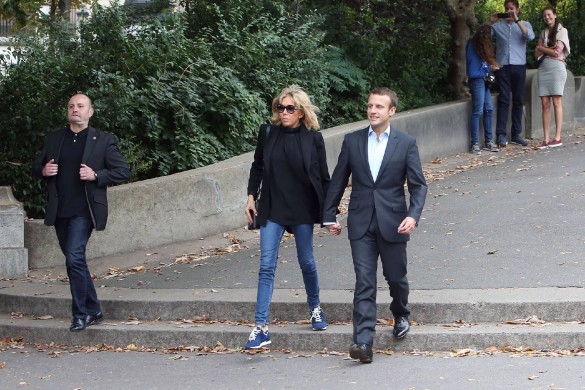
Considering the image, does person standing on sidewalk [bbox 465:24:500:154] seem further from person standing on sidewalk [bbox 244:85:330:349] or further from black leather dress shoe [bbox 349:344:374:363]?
black leather dress shoe [bbox 349:344:374:363]

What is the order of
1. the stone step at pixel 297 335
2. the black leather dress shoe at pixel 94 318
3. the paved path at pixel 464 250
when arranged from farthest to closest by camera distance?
the paved path at pixel 464 250 → the black leather dress shoe at pixel 94 318 → the stone step at pixel 297 335

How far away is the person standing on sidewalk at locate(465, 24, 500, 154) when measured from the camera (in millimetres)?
16062

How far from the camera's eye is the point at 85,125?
886 cm

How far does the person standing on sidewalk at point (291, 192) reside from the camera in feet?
26.2

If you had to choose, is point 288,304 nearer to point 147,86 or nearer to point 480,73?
point 147,86

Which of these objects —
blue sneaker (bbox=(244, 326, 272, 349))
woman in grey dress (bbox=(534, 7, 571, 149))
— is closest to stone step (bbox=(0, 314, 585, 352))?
blue sneaker (bbox=(244, 326, 272, 349))

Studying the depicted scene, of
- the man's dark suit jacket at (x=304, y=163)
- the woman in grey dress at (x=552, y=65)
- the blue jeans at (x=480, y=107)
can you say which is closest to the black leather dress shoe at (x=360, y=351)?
the man's dark suit jacket at (x=304, y=163)

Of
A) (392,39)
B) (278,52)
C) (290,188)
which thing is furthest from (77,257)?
(392,39)

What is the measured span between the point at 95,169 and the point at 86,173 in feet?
0.61

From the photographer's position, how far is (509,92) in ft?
55.3

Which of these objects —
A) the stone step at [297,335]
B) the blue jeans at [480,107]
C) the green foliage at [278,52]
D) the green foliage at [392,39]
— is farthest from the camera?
the green foliage at [392,39]

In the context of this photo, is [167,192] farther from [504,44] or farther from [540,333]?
[504,44]

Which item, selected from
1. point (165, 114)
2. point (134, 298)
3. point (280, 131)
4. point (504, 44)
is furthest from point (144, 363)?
point (504, 44)

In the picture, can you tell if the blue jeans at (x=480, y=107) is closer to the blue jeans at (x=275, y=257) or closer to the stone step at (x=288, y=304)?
the stone step at (x=288, y=304)
